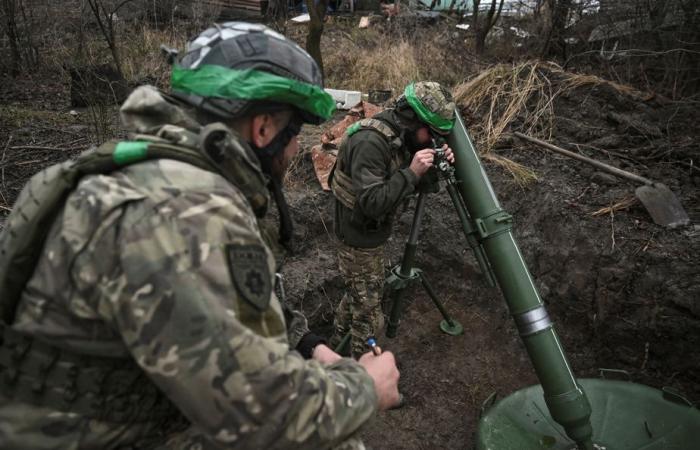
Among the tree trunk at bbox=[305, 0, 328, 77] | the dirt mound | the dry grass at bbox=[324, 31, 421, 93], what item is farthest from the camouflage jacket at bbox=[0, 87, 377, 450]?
the tree trunk at bbox=[305, 0, 328, 77]

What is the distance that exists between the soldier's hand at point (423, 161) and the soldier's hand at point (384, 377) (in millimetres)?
1603

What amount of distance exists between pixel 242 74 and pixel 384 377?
88cm

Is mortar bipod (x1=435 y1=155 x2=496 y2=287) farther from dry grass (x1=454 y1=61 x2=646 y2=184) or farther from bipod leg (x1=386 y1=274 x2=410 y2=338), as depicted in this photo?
dry grass (x1=454 y1=61 x2=646 y2=184)

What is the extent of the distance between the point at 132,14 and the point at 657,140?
8727 millimetres

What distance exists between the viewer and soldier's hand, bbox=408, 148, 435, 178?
292 cm

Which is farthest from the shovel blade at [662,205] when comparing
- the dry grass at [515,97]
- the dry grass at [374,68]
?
the dry grass at [374,68]

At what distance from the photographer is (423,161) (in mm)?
2926

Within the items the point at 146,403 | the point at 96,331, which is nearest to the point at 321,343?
the point at 146,403

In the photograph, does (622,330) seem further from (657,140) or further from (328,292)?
(328,292)

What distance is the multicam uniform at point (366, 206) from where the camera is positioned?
3.04m

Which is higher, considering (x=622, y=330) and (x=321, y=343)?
(x=321, y=343)

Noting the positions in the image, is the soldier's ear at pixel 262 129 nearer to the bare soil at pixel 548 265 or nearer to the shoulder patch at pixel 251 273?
the shoulder patch at pixel 251 273

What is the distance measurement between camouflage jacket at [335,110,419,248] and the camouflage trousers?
0.10m

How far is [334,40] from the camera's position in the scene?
1006cm
